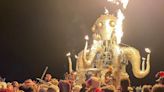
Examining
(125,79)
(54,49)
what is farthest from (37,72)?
(125,79)

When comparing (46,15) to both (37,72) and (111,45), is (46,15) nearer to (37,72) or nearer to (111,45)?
(37,72)

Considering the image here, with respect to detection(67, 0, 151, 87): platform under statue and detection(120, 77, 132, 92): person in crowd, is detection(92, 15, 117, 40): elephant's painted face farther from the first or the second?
detection(120, 77, 132, 92): person in crowd

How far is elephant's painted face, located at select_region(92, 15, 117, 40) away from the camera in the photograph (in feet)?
55.1

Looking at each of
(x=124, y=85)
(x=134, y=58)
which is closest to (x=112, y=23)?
(x=134, y=58)

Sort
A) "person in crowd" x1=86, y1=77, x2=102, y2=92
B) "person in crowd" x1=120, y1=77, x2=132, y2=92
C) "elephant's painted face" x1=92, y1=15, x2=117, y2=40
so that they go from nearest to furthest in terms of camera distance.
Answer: "person in crowd" x1=120, y1=77, x2=132, y2=92 → "person in crowd" x1=86, y1=77, x2=102, y2=92 → "elephant's painted face" x1=92, y1=15, x2=117, y2=40

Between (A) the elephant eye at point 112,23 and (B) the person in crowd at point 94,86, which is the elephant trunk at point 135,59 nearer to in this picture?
(A) the elephant eye at point 112,23

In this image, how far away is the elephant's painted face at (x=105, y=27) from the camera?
16797 mm

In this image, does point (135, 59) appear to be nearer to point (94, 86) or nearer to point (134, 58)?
point (134, 58)

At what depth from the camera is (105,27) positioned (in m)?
16.9

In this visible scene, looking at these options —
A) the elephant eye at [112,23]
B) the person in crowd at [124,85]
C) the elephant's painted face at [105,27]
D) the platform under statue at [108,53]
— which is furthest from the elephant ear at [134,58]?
the person in crowd at [124,85]

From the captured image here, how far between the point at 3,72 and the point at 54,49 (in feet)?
9.38

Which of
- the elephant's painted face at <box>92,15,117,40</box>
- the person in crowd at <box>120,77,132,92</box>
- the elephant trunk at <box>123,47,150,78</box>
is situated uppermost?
the elephant's painted face at <box>92,15,117,40</box>

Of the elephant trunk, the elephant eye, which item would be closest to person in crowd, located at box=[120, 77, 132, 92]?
the elephant trunk

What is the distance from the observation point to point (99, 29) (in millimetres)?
17031
